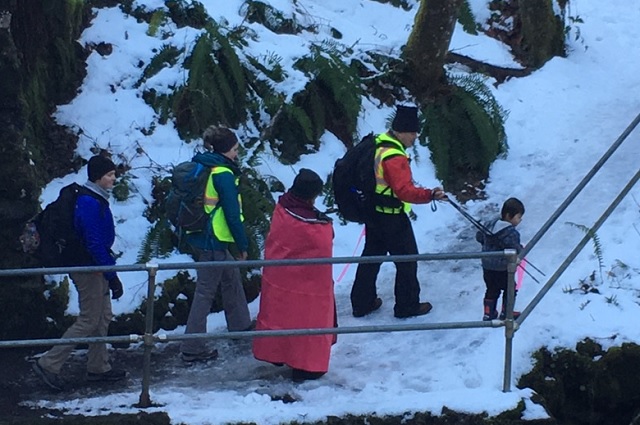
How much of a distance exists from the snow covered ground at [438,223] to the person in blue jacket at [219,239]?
1.00 ft

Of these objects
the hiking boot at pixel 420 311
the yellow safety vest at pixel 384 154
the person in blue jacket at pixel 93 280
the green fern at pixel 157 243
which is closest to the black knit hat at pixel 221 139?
the person in blue jacket at pixel 93 280

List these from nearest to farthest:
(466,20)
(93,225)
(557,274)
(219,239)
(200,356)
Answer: (557,274) → (93,225) → (219,239) → (200,356) → (466,20)

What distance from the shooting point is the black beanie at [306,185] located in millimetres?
7145

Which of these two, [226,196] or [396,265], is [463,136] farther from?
[226,196]

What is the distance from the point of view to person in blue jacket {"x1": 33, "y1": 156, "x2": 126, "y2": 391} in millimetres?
6852

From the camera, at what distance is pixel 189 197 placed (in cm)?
730

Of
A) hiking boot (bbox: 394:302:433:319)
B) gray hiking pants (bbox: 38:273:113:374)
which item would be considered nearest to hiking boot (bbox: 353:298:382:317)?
hiking boot (bbox: 394:302:433:319)

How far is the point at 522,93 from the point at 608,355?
516 centimetres

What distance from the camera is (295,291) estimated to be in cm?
714

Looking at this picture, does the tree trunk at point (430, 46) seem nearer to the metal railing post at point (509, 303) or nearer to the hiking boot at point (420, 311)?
the hiking boot at point (420, 311)

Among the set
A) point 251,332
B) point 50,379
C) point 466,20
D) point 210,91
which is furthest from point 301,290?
point 466,20

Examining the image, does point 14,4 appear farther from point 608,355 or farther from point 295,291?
point 608,355

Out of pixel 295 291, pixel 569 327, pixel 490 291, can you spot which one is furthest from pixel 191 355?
pixel 569 327

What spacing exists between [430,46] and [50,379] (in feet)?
20.9
